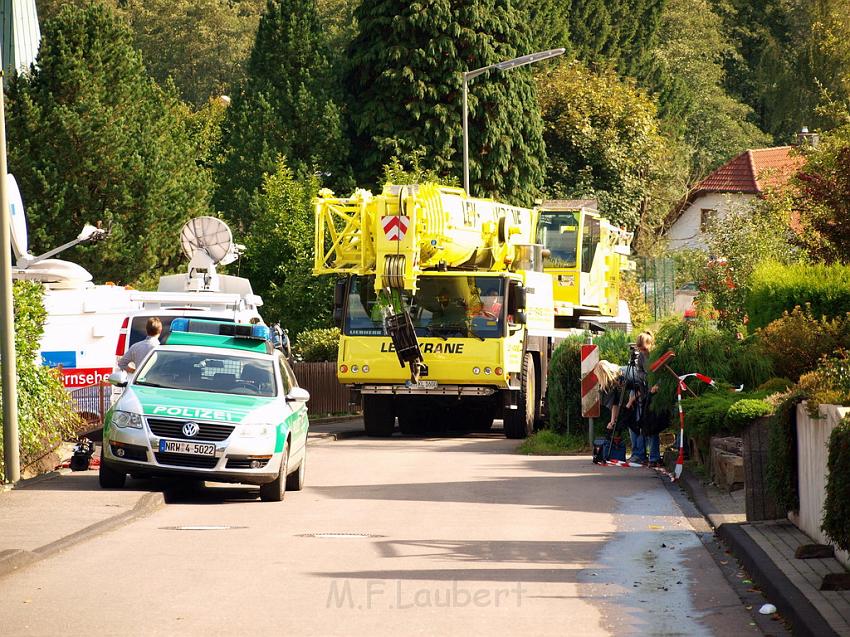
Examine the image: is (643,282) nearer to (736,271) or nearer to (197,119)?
(197,119)

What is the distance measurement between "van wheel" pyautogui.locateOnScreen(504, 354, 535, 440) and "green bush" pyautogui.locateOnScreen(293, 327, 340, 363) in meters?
9.67

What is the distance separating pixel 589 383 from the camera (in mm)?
22906

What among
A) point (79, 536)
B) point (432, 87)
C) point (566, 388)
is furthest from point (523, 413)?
point (432, 87)

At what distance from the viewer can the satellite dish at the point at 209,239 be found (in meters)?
28.7

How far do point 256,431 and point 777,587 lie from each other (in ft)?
23.9

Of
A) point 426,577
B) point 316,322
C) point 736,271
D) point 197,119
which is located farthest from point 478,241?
point 197,119

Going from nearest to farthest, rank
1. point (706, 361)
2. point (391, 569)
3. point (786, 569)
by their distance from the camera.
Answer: point (786, 569)
point (391, 569)
point (706, 361)

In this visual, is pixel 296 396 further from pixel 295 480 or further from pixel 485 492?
pixel 485 492

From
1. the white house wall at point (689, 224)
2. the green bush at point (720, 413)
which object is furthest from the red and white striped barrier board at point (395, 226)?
the white house wall at point (689, 224)

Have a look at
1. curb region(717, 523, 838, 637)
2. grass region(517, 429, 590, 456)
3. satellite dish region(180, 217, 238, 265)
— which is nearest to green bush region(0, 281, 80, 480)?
grass region(517, 429, 590, 456)

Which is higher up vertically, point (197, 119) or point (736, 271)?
point (197, 119)

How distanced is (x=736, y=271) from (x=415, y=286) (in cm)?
674

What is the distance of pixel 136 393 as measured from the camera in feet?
54.0

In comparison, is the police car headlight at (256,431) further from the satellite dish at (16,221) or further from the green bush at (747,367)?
the green bush at (747,367)
